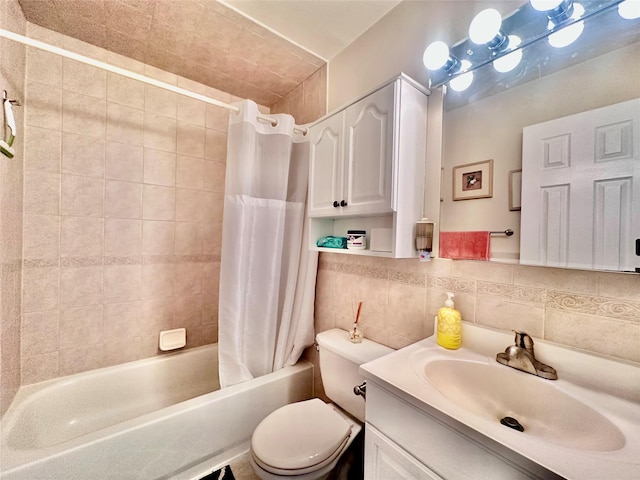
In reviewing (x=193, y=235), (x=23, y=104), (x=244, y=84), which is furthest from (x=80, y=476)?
(x=244, y=84)

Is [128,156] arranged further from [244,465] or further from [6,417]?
[244,465]

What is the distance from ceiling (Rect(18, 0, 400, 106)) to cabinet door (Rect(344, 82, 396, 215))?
59 cm

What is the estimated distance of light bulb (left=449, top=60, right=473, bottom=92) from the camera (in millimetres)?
1061

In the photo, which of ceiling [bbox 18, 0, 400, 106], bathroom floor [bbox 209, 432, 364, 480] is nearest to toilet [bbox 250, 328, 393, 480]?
bathroom floor [bbox 209, 432, 364, 480]

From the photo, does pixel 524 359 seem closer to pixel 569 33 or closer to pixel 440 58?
pixel 569 33

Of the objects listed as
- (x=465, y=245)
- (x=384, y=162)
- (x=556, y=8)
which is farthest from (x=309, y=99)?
(x=465, y=245)

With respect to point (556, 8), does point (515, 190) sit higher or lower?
lower

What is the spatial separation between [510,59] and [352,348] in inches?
53.4

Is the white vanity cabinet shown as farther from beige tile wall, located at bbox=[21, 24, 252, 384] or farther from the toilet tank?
beige tile wall, located at bbox=[21, 24, 252, 384]

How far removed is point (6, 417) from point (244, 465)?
3.71 feet

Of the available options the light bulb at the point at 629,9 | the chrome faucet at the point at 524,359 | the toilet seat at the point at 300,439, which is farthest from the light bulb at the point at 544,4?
the toilet seat at the point at 300,439

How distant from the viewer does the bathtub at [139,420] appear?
3.38ft

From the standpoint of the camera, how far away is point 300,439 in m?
1.08

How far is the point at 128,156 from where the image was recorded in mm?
1712
